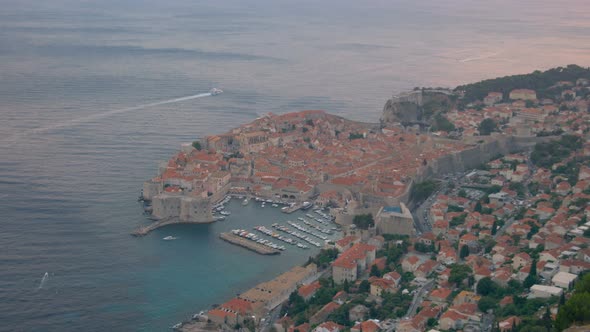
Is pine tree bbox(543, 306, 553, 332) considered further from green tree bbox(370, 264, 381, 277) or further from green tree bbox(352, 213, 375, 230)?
green tree bbox(352, 213, 375, 230)

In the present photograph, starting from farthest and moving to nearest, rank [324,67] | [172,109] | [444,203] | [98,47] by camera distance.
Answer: [98,47], [324,67], [172,109], [444,203]

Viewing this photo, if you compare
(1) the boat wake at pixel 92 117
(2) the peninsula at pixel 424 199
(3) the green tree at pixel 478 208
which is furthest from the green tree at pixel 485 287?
(1) the boat wake at pixel 92 117

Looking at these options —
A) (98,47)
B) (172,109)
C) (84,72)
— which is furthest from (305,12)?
(172,109)

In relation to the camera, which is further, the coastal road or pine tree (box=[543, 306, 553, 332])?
the coastal road

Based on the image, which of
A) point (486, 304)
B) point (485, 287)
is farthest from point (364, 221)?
point (486, 304)

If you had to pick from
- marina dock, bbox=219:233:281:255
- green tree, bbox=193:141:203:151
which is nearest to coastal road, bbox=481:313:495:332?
marina dock, bbox=219:233:281:255

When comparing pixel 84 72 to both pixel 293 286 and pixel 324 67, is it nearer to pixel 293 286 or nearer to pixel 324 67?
pixel 324 67

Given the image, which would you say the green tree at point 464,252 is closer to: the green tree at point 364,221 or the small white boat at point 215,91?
the green tree at point 364,221
